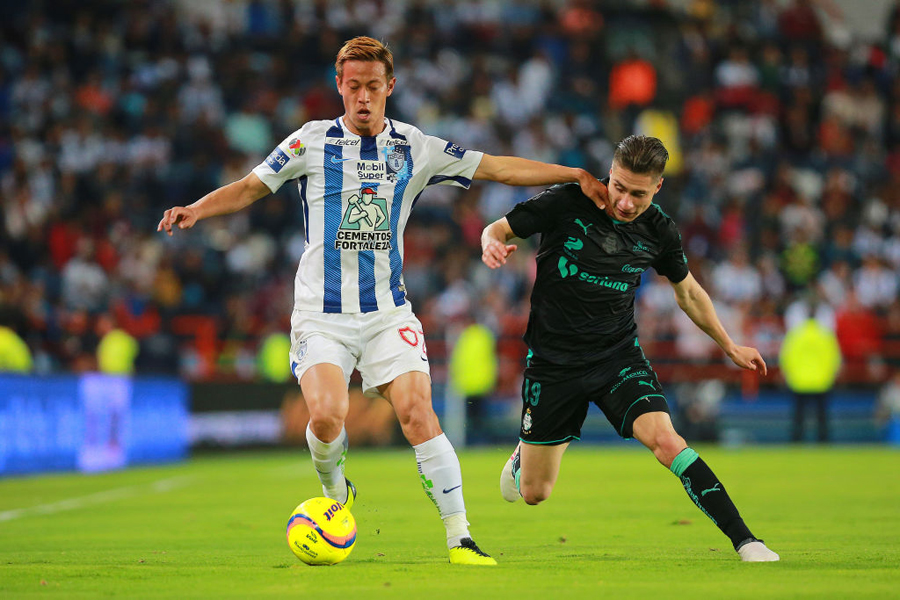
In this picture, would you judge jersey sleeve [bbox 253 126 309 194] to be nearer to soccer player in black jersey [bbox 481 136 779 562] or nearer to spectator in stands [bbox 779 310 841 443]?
soccer player in black jersey [bbox 481 136 779 562]

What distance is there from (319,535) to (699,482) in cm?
194

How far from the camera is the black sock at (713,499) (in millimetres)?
6258

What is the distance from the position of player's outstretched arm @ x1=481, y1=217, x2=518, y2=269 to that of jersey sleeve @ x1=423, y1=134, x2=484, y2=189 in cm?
34

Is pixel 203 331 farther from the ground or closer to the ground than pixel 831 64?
closer to the ground

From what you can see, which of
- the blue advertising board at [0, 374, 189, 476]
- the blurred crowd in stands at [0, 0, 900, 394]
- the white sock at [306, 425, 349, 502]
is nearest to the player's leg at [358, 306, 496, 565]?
the white sock at [306, 425, 349, 502]

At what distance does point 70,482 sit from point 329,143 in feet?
29.1

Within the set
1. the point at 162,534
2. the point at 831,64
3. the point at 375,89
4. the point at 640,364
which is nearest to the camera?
the point at 375,89

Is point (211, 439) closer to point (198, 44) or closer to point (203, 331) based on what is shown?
point (203, 331)

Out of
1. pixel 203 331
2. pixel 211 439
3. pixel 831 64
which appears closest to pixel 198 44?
pixel 203 331

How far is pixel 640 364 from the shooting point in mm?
7086

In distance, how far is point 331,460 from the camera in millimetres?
6957

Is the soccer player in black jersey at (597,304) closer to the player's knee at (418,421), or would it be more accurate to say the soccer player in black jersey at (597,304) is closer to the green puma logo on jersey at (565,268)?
the green puma logo on jersey at (565,268)

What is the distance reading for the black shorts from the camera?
22.4ft

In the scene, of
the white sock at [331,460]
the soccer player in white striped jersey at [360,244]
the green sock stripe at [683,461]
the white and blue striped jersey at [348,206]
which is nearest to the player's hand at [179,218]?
the soccer player in white striped jersey at [360,244]
